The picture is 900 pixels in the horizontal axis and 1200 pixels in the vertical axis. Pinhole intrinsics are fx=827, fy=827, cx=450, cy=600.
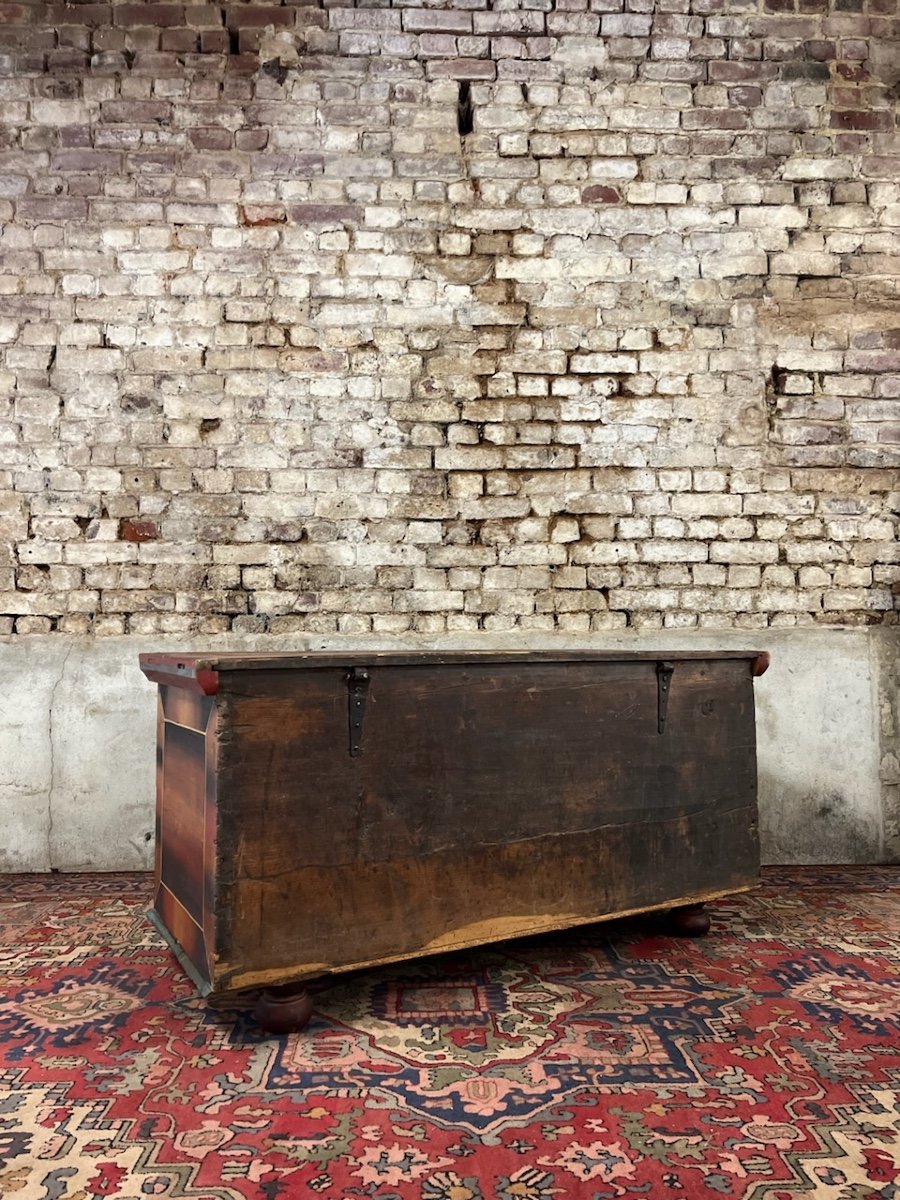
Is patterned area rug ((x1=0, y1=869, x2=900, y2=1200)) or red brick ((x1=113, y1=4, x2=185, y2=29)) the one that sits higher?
red brick ((x1=113, y1=4, x2=185, y2=29))

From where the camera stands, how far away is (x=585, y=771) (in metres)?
2.59

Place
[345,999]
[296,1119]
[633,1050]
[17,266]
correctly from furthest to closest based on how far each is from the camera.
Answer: [17,266], [345,999], [633,1050], [296,1119]

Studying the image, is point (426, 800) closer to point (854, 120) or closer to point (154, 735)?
point (154, 735)

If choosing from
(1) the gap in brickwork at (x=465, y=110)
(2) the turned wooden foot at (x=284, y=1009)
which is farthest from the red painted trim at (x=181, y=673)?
(1) the gap in brickwork at (x=465, y=110)

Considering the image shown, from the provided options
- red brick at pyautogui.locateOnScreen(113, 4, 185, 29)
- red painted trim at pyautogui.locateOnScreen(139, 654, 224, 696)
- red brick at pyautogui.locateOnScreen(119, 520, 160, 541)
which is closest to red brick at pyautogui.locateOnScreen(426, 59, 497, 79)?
red brick at pyautogui.locateOnScreen(113, 4, 185, 29)

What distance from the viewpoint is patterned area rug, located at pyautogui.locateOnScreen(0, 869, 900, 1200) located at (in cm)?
153

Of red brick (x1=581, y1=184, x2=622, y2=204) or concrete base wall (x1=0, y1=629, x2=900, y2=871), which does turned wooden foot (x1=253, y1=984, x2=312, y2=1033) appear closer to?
concrete base wall (x1=0, y1=629, x2=900, y2=871)

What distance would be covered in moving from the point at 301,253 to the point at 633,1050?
3.42 metres

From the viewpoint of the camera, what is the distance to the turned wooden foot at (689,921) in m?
2.83

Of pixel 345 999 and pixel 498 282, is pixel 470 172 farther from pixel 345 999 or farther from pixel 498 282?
pixel 345 999

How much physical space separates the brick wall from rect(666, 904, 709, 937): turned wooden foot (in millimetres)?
1386

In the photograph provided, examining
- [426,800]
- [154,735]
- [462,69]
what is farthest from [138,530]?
[462,69]

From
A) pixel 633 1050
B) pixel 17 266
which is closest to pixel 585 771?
pixel 633 1050

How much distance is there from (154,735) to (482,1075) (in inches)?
91.4
